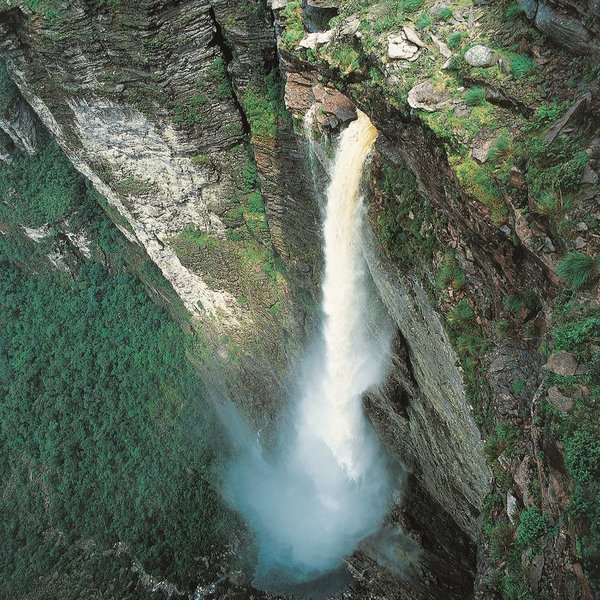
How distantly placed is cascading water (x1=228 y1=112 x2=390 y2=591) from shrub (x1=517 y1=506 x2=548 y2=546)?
6.35m

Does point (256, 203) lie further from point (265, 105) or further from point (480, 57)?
point (480, 57)

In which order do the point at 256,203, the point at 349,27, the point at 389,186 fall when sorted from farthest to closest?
the point at 256,203, the point at 349,27, the point at 389,186

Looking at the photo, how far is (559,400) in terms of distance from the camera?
4879 millimetres

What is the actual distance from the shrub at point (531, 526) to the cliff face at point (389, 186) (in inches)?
5.6

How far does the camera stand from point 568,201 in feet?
18.0

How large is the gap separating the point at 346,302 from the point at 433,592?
8.22m

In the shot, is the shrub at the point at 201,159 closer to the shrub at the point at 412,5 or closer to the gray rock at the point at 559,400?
the shrub at the point at 412,5

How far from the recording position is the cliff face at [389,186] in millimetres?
6211

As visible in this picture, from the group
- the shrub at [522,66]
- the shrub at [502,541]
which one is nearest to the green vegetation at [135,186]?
the shrub at [522,66]

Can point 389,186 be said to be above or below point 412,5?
below

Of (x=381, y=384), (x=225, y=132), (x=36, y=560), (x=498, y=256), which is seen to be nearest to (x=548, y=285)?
(x=498, y=256)

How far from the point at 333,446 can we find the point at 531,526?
12962 millimetres

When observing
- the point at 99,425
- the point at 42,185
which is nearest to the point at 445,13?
the point at 42,185

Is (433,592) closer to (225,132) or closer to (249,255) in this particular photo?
(249,255)
